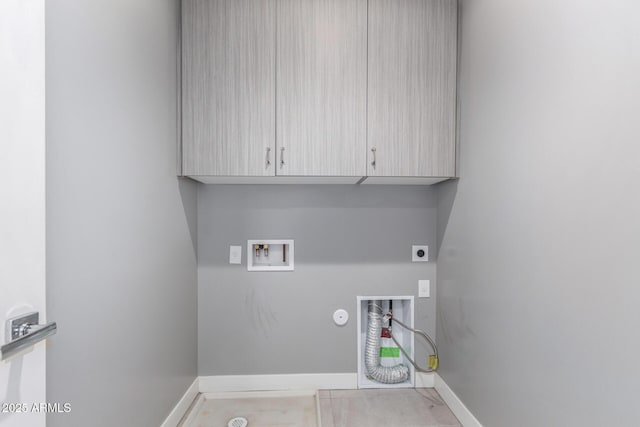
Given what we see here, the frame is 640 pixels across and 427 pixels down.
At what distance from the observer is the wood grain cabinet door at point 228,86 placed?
60.6 inches

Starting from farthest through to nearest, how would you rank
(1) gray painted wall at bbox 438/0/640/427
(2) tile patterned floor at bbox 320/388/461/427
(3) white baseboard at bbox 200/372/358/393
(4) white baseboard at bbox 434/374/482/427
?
1. (3) white baseboard at bbox 200/372/358/393
2. (2) tile patterned floor at bbox 320/388/461/427
3. (4) white baseboard at bbox 434/374/482/427
4. (1) gray painted wall at bbox 438/0/640/427

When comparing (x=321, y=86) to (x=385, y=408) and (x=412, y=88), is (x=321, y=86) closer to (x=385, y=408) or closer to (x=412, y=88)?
(x=412, y=88)

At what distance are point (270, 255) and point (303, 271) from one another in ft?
0.78

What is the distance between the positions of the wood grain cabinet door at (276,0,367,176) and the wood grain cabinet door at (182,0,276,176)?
0.24 ft

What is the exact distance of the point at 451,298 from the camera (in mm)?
1713

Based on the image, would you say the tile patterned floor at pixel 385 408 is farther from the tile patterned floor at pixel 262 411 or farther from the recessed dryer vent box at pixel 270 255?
the recessed dryer vent box at pixel 270 255

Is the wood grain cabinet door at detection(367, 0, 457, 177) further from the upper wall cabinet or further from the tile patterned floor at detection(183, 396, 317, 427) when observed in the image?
the tile patterned floor at detection(183, 396, 317, 427)

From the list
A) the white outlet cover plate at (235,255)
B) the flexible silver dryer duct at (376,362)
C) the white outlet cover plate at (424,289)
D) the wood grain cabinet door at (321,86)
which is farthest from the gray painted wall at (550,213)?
the white outlet cover plate at (235,255)

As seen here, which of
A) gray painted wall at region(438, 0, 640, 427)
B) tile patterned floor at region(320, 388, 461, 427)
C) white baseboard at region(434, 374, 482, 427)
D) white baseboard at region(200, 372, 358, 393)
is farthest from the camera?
white baseboard at region(200, 372, 358, 393)

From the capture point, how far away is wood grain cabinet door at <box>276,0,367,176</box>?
156 cm

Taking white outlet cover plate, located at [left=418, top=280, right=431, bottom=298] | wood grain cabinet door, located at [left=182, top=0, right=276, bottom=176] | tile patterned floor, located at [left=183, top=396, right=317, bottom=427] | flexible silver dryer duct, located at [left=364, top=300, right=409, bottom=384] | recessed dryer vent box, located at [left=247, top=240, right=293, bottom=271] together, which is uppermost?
wood grain cabinet door, located at [left=182, top=0, right=276, bottom=176]

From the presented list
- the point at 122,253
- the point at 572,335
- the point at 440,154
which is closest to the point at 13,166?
the point at 122,253

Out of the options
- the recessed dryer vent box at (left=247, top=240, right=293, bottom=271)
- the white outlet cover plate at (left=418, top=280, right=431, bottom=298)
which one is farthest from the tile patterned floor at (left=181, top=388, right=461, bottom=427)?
the recessed dryer vent box at (left=247, top=240, right=293, bottom=271)

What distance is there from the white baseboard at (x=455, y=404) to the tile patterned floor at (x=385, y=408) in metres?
0.03
